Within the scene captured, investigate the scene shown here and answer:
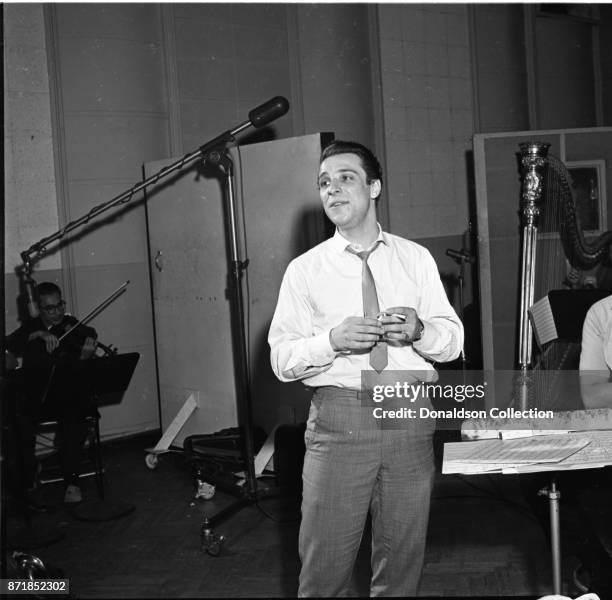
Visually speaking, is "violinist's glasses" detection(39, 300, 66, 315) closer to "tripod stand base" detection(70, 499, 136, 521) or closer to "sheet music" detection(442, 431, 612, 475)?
"tripod stand base" detection(70, 499, 136, 521)

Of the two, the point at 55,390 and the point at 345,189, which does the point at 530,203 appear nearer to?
the point at 345,189

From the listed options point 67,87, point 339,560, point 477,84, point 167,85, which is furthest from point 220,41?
point 339,560

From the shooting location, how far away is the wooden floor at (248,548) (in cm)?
317

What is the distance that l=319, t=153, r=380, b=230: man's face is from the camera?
2.24 meters

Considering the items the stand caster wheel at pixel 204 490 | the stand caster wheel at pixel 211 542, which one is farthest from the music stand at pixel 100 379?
the stand caster wheel at pixel 211 542

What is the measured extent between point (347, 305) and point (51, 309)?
2.88 meters

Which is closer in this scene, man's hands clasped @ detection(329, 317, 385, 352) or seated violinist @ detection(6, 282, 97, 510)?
man's hands clasped @ detection(329, 317, 385, 352)

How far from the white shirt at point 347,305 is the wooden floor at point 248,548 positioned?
1224mm

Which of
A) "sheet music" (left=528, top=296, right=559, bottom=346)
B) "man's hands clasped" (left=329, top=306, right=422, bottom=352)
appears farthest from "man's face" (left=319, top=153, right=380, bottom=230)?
"sheet music" (left=528, top=296, right=559, bottom=346)

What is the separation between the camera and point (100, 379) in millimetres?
4145

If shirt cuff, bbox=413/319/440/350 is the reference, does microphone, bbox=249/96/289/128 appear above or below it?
above

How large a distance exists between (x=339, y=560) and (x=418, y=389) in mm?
498

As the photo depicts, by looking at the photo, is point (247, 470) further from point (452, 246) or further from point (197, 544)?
point (452, 246)

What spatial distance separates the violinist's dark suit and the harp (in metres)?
2.13
